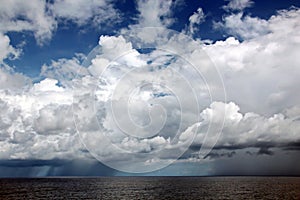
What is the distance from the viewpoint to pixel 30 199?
110 m

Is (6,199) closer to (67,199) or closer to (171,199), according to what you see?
(67,199)

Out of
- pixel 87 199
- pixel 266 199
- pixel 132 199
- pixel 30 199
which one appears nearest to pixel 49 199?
pixel 30 199

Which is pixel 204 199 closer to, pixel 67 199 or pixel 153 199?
pixel 153 199

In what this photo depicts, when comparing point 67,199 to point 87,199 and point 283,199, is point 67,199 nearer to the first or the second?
point 87,199

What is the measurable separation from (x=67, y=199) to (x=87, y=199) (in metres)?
7.01

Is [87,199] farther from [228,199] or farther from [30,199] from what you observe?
[228,199]

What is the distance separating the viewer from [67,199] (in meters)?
107

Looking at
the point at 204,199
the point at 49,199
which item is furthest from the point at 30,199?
the point at 204,199

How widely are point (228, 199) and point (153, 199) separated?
85.9ft

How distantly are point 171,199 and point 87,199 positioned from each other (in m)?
30.4

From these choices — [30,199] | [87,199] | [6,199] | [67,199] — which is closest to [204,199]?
[87,199]

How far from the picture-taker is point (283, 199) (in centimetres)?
10725

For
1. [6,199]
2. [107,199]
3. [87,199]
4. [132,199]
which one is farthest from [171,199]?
[6,199]

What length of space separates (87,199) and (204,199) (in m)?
42.0
